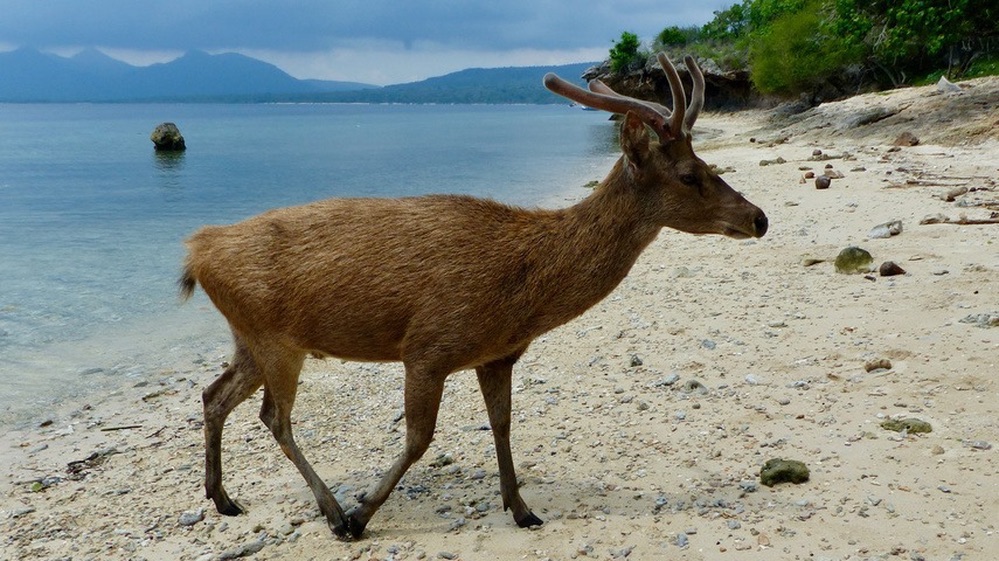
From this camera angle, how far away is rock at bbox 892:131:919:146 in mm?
23172

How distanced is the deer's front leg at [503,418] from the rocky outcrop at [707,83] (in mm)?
60220

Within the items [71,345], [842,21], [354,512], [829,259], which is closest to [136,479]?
[354,512]

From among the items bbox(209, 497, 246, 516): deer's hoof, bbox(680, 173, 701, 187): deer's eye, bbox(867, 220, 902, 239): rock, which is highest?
bbox(680, 173, 701, 187): deer's eye

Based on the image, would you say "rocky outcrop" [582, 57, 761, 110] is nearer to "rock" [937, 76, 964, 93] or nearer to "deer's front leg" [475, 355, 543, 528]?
"rock" [937, 76, 964, 93]

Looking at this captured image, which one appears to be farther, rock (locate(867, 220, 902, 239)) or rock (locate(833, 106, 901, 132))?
rock (locate(833, 106, 901, 132))

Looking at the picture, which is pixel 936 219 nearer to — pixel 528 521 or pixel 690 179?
pixel 690 179

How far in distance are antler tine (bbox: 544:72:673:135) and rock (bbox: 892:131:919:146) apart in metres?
20.7

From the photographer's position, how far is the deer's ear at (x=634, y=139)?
5.16 meters

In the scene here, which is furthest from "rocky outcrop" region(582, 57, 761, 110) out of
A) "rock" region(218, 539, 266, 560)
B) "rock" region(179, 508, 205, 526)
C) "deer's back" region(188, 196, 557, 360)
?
"rock" region(218, 539, 266, 560)

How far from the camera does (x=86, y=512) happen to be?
21.3ft

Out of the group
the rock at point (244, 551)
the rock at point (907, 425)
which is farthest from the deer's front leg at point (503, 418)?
the rock at point (907, 425)

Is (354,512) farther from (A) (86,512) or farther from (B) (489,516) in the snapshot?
(A) (86,512)

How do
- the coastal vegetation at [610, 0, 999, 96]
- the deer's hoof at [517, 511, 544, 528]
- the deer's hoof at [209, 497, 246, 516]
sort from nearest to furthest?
the deer's hoof at [517, 511, 544, 528] < the deer's hoof at [209, 497, 246, 516] < the coastal vegetation at [610, 0, 999, 96]

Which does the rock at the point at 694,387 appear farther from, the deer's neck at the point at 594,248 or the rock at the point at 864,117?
the rock at the point at 864,117
